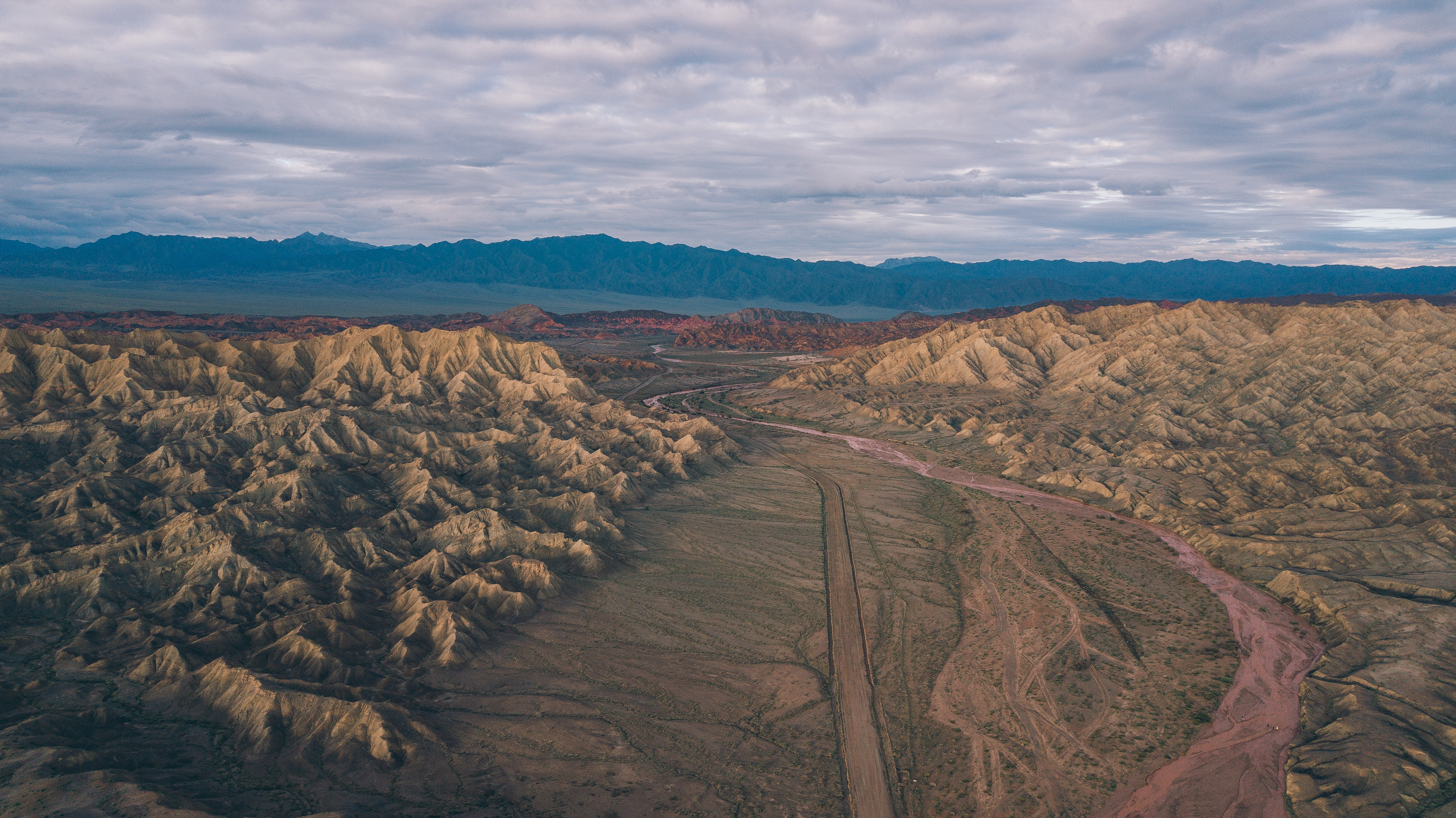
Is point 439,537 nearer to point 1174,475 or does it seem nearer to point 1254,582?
point 1254,582

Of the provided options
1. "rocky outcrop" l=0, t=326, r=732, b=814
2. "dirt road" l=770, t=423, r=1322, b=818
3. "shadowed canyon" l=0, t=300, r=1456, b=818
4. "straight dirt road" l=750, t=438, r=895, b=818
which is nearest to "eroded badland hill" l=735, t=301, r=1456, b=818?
"shadowed canyon" l=0, t=300, r=1456, b=818

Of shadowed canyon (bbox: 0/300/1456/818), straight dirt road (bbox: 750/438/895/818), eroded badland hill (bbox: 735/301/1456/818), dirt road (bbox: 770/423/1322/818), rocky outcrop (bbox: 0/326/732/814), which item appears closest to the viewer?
dirt road (bbox: 770/423/1322/818)

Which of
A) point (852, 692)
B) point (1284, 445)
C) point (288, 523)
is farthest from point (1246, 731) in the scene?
point (1284, 445)

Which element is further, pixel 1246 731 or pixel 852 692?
pixel 852 692

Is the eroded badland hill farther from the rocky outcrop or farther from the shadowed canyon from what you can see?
the rocky outcrop

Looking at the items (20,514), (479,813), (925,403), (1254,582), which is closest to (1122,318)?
(925,403)

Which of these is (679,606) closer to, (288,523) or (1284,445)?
(288,523)

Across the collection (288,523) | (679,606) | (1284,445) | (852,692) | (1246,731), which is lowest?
(852,692)
